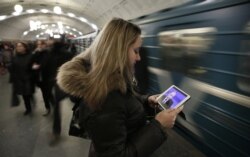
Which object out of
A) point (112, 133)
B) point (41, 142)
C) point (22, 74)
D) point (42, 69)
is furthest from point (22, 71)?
point (112, 133)

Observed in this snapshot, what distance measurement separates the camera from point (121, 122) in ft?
4.54

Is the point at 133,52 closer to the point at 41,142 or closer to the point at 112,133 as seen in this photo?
the point at 112,133

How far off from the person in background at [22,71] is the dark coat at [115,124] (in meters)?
4.47

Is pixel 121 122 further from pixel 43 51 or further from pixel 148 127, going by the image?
pixel 43 51

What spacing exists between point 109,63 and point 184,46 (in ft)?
7.87

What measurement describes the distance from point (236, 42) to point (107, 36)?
1.56 meters

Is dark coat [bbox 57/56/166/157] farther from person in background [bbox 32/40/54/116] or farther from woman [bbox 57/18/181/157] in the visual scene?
person in background [bbox 32/40/54/116]

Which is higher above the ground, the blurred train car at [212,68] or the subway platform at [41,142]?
the blurred train car at [212,68]

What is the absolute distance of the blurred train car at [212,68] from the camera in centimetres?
241

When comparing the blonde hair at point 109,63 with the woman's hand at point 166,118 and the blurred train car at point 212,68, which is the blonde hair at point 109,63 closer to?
the woman's hand at point 166,118

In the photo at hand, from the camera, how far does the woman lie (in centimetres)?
137

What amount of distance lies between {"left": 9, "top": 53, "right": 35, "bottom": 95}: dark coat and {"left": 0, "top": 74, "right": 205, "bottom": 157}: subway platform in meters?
0.61

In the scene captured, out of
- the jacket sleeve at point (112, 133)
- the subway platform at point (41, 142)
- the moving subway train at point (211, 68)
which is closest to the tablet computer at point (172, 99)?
the jacket sleeve at point (112, 133)

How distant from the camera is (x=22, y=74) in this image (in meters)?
5.70
